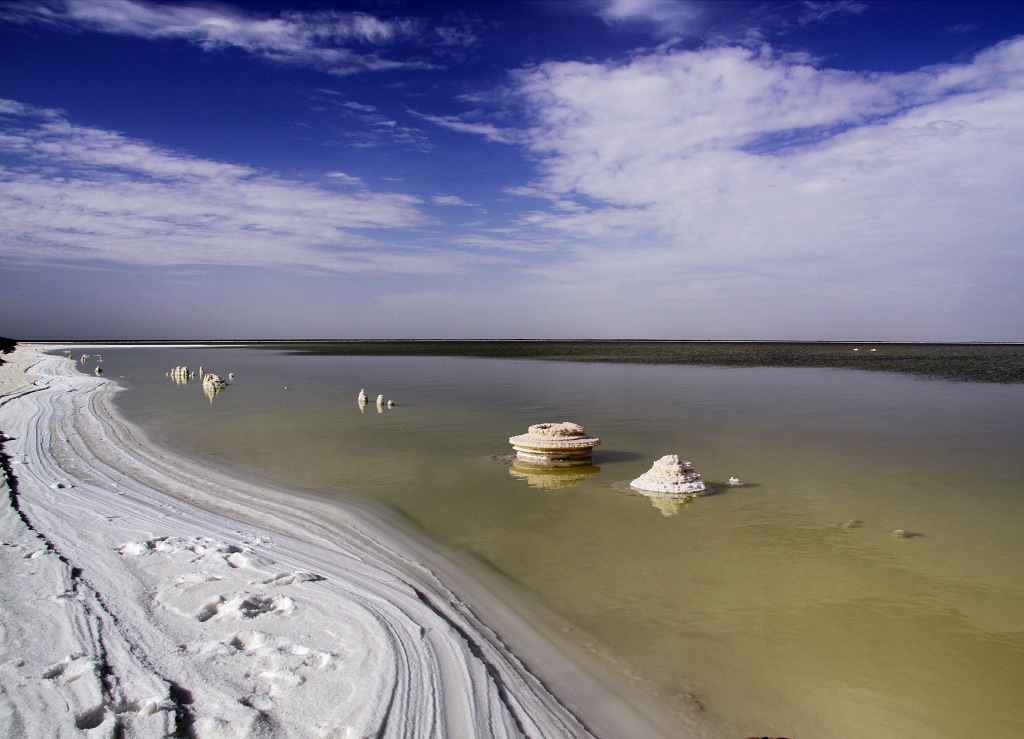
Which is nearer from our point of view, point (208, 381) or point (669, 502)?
point (669, 502)

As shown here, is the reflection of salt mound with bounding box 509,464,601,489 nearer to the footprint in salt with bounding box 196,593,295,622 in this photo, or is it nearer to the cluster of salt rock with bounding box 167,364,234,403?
the footprint in salt with bounding box 196,593,295,622

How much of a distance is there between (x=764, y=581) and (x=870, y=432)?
11.3 meters

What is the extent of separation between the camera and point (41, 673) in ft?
12.6

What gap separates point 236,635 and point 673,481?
6.83 metres

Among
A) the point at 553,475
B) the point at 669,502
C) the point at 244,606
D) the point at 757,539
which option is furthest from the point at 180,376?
the point at 757,539

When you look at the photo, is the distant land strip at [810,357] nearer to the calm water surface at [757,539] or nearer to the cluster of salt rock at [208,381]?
the calm water surface at [757,539]

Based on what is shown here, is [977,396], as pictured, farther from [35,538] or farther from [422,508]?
[35,538]

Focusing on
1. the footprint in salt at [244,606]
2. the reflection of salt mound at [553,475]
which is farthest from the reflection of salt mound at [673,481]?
the footprint in salt at [244,606]

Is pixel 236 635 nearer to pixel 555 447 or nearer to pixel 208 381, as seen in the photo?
pixel 555 447

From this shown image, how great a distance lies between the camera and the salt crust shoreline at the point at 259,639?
3613mm

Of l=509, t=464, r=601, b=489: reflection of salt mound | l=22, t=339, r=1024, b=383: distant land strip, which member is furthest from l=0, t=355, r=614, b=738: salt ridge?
l=22, t=339, r=1024, b=383: distant land strip

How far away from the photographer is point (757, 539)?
7395mm

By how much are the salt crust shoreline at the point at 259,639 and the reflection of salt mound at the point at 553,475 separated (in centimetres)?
367

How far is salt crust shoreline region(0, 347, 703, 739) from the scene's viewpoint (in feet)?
11.9
